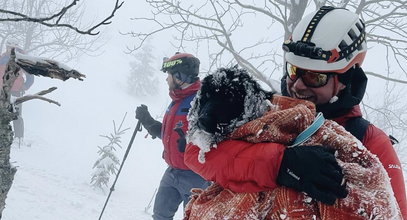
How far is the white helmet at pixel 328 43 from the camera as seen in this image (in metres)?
1.51

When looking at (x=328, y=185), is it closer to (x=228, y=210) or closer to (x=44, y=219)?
(x=228, y=210)

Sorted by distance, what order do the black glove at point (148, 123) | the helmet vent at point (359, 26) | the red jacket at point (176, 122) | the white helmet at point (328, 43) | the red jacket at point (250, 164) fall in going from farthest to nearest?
the black glove at point (148, 123) → the red jacket at point (176, 122) → the helmet vent at point (359, 26) → the white helmet at point (328, 43) → the red jacket at point (250, 164)

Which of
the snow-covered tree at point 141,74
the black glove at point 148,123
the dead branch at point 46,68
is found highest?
the snow-covered tree at point 141,74

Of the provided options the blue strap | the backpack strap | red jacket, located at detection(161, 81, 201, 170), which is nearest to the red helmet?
red jacket, located at detection(161, 81, 201, 170)

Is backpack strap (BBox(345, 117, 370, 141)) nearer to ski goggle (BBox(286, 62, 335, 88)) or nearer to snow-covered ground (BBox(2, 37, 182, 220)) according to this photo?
ski goggle (BBox(286, 62, 335, 88))

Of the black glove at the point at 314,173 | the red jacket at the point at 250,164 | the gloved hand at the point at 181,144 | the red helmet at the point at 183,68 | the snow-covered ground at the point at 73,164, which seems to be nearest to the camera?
the black glove at the point at 314,173

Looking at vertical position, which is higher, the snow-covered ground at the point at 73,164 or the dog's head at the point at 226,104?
the dog's head at the point at 226,104

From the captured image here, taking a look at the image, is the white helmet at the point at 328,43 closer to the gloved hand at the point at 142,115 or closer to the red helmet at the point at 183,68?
the red helmet at the point at 183,68

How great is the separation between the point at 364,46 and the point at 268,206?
100 centimetres

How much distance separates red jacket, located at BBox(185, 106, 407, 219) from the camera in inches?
47.8

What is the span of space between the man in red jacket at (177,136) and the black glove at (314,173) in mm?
2818

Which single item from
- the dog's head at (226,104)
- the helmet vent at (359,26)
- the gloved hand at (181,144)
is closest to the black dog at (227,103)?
the dog's head at (226,104)

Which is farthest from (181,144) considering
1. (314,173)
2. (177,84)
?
(314,173)

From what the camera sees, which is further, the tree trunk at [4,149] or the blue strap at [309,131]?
the tree trunk at [4,149]
